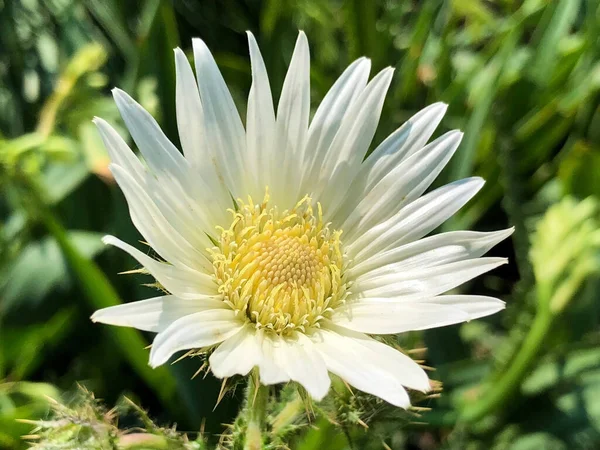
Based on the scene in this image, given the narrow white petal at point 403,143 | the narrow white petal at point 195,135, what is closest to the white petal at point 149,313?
the narrow white petal at point 195,135

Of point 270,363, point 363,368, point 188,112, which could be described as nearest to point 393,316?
point 363,368

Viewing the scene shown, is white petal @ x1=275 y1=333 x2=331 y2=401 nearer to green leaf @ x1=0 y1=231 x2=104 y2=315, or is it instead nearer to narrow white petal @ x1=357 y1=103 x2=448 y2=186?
narrow white petal @ x1=357 y1=103 x2=448 y2=186

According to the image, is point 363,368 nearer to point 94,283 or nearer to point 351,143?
point 351,143

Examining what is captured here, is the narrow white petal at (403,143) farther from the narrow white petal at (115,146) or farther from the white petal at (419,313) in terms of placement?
the narrow white petal at (115,146)

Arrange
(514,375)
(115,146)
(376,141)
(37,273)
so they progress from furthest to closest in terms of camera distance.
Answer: (376,141) < (37,273) < (514,375) < (115,146)

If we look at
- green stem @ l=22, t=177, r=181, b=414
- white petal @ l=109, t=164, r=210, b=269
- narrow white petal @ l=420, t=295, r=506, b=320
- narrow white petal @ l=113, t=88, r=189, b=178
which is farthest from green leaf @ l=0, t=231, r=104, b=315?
narrow white petal @ l=420, t=295, r=506, b=320
